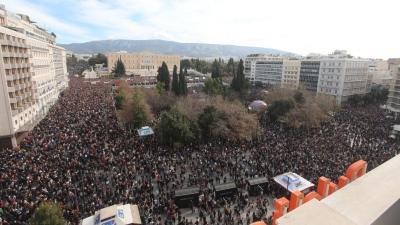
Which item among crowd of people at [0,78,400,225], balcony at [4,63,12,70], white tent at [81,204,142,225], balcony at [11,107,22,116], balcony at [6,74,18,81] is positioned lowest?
crowd of people at [0,78,400,225]

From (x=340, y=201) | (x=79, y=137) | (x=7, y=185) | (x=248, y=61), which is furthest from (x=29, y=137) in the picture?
(x=248, y=61)

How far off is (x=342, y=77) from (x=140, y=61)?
82.9m

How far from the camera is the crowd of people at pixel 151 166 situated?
13461mm

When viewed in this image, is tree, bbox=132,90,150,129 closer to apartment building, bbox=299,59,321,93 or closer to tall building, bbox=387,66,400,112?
tall building, bbox=387,66,400,112

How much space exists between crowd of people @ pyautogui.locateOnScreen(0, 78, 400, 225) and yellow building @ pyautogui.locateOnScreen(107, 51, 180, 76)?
255 ft

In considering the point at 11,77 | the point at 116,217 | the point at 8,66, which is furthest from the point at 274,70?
the point at 116,217

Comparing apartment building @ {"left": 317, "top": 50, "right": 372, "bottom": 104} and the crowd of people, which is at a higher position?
apartment building @ {"left": 317, "top": 50, "right": 372, "bottom": 104}

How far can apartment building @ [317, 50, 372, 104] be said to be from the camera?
171 feet

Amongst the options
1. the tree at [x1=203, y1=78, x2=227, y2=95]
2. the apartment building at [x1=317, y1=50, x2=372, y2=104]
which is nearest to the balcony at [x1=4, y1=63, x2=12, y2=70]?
the tree at [x1=203, y1=78, x2=227, y2=95]

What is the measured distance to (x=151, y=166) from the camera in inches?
714

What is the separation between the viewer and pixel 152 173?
1681 cm

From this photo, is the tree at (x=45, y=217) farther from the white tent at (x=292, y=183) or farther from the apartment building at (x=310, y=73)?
the apartment building at (x=310, y=73)

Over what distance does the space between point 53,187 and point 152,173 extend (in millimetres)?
5956

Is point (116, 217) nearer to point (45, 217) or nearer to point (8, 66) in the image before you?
point (45, 217)
